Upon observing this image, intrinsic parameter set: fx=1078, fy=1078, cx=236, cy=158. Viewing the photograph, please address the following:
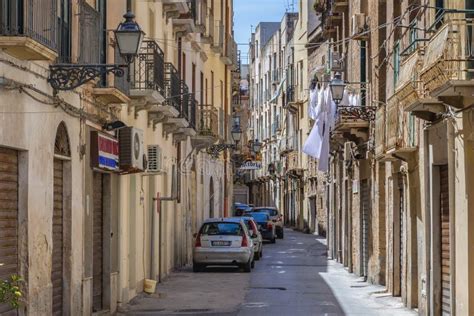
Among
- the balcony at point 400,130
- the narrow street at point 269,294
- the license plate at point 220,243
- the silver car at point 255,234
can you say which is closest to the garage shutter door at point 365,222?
the narrow street at point 269,294

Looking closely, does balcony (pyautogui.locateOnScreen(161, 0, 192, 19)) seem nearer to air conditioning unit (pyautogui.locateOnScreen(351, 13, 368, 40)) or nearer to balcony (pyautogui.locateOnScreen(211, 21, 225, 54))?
air conditioning unit (pyautogui.locateOnScreen(351, 13, 368, 40))

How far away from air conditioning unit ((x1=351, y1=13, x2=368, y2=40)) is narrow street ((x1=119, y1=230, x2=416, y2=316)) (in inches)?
238

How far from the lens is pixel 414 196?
20156 mm

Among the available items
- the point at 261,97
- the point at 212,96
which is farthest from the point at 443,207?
the point at 261,97

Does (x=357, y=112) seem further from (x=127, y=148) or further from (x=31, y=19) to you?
(x=31, y=19)

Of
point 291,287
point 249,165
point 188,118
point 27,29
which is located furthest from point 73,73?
point 249,165

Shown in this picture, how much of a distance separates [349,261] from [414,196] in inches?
396

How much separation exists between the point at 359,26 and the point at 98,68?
1438 centimetres

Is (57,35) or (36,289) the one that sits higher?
(57,35)

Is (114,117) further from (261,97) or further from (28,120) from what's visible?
(261,97)

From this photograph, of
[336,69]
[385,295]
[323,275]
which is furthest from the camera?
[336,69]

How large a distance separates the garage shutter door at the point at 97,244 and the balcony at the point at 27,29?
586 cm

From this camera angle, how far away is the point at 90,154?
17.0 m

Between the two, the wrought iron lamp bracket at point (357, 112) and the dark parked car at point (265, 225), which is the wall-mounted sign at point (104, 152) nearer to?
the wrought iron lamp bracket at point (357, 112)
